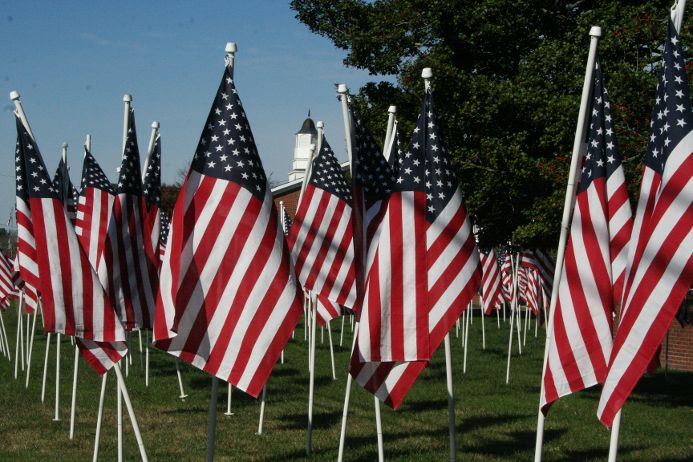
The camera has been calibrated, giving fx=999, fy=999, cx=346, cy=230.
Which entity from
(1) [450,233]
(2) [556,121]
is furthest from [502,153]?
(1) [450,233]

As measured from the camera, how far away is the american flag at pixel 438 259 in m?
8.09

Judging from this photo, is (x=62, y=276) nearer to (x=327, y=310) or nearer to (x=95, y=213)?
(x=95, y=213)

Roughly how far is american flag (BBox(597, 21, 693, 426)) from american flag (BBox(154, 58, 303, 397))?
236 centimetres

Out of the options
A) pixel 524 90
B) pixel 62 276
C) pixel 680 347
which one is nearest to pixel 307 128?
pixel 680 347

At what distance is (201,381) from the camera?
760 inches

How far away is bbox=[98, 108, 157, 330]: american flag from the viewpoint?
11.1 metres

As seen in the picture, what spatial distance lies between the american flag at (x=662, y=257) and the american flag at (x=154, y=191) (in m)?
7.26

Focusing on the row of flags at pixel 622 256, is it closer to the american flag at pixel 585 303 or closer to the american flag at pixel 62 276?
the american flag at pixel 585 303

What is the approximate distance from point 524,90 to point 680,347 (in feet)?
27.0

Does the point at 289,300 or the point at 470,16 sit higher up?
the point at 470,16

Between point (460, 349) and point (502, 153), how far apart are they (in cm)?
967

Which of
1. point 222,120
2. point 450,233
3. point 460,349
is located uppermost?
point 222,120

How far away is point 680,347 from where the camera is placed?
2191 cm

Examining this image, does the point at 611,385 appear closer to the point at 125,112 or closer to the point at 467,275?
the point at 467,275
